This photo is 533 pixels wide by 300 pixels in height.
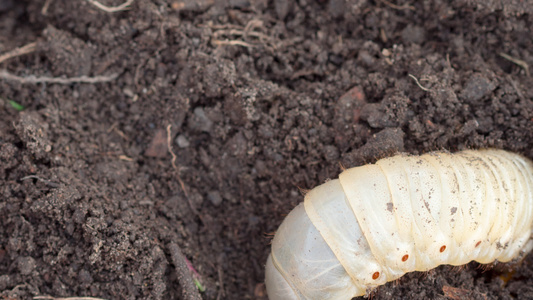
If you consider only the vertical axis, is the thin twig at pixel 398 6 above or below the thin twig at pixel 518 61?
above

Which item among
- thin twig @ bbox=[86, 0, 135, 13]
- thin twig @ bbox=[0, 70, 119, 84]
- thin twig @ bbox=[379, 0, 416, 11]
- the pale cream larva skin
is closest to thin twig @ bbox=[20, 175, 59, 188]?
thin twig @ bbox=[0, 70, 119, 84]

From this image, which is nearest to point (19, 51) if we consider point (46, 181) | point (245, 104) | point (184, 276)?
point (46, 181)

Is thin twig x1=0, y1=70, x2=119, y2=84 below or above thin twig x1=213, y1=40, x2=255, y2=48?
above

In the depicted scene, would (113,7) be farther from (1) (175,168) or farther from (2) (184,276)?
(2) (184,276)

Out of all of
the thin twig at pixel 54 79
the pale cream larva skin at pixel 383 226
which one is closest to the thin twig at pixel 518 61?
the pale cream larva skin at pixel 383 226

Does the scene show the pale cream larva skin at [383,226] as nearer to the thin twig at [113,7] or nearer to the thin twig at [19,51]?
the thin twig at [113,7]

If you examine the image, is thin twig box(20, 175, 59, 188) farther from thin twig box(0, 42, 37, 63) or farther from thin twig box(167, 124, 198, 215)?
thin twig box(0, 42, 37, 63)
